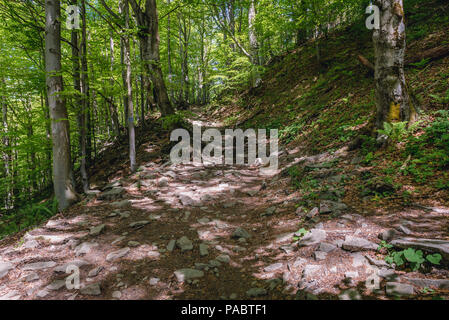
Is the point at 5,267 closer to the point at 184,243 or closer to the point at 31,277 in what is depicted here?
the point at 31,277

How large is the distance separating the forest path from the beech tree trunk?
1387 millimetres

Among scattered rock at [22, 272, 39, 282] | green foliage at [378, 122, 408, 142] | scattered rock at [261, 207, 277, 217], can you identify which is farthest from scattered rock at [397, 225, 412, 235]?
scattered rock at [22, 272, 39, 282]

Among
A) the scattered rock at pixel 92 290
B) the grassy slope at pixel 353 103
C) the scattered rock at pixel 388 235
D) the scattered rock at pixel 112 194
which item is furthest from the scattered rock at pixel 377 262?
the scattered rock at pixel 112 194

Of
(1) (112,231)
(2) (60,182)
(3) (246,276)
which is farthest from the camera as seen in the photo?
(2) (60,182)

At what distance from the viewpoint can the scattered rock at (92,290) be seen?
2.50 metres

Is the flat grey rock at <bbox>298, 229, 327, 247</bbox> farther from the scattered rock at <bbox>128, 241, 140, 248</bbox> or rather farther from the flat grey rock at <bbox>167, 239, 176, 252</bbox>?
the scattered rock at <bbox>128, 241, 140, 248</bbox>

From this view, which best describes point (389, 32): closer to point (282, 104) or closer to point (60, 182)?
point (282, 104)

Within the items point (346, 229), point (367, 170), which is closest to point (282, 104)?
point (367, 170)

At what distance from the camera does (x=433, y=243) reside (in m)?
2.25

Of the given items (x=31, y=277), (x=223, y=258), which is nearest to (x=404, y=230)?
(x=223, y=258)

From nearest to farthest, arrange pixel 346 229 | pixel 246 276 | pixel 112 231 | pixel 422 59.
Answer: pixel 246 276
pixel 346 229
pixel 112 231
pixel 422 59

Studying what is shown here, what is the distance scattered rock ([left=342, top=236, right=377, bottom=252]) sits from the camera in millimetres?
2556

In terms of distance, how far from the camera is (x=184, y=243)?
3582mm
